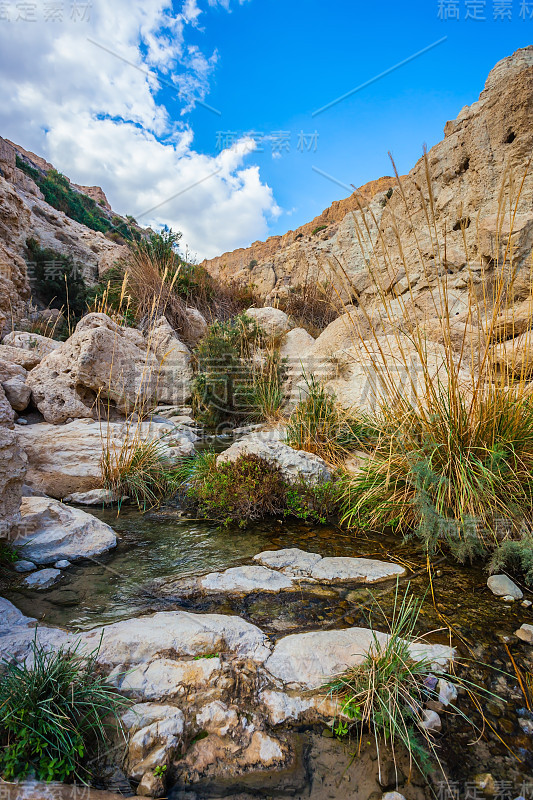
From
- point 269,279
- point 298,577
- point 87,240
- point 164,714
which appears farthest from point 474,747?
point 269,279

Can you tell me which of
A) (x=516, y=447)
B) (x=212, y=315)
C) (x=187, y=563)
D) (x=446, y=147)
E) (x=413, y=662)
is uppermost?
(x=446, y=147)

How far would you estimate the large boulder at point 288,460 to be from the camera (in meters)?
3.77

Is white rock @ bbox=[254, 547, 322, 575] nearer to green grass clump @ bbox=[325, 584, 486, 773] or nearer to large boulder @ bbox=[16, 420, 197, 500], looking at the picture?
green grass clump @ bbox=[325, 584, 486, 773]

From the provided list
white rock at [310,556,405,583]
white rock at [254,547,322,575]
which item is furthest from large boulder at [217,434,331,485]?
white rock at [310,556,405,583]

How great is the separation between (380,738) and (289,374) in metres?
5.69

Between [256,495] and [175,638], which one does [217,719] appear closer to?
[175,638]

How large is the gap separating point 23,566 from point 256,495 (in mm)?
1824

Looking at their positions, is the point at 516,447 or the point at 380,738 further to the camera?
the point at 516,447

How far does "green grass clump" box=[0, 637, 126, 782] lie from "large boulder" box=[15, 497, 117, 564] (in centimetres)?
135

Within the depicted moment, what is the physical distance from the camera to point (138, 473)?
4.07 meters

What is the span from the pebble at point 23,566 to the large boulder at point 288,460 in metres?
1.83

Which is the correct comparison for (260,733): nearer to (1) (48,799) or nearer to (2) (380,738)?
(2) (380,738)

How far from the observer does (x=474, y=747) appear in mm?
1330

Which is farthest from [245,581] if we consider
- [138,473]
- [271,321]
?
[271,321]
